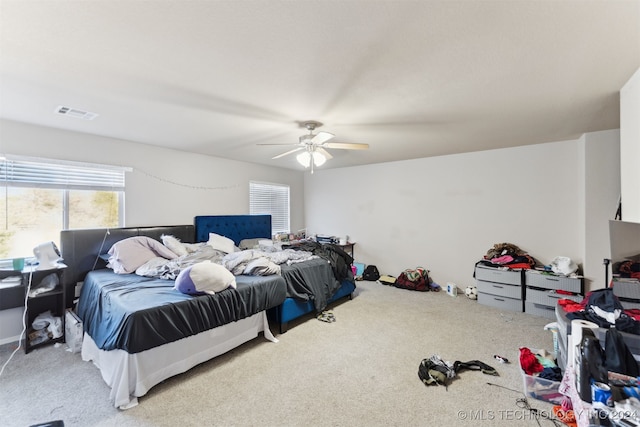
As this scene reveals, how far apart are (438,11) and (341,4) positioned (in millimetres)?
493

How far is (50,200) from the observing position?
3.18 m

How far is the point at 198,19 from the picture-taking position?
139 cm

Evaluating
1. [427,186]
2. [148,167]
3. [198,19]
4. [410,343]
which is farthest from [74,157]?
[427,186]

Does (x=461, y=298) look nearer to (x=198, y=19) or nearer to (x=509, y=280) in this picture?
(x=509, y=280)

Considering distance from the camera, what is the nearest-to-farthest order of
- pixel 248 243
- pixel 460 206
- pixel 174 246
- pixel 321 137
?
1. pixel 321 137
2. pixel 174 246
3. pixel 460 206
4. pixel 248 243

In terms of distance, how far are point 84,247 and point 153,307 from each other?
211 centimetres

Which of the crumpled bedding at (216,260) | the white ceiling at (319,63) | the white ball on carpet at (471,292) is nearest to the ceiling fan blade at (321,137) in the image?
the white ceiling at (319,63)

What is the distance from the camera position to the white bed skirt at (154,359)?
1931mm

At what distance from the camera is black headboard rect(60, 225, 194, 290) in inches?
125

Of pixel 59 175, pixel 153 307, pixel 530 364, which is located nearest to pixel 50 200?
pixel 59 175

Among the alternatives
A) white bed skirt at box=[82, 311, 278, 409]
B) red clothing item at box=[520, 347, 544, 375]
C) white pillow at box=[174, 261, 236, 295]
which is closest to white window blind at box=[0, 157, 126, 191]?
white bed skirt at box=[82, 311, 278, 409]

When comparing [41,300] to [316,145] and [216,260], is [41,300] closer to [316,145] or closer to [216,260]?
[216,260]

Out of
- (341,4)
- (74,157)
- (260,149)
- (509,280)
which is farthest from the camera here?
(260,149)

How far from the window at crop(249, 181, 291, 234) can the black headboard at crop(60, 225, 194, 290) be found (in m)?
2.27
